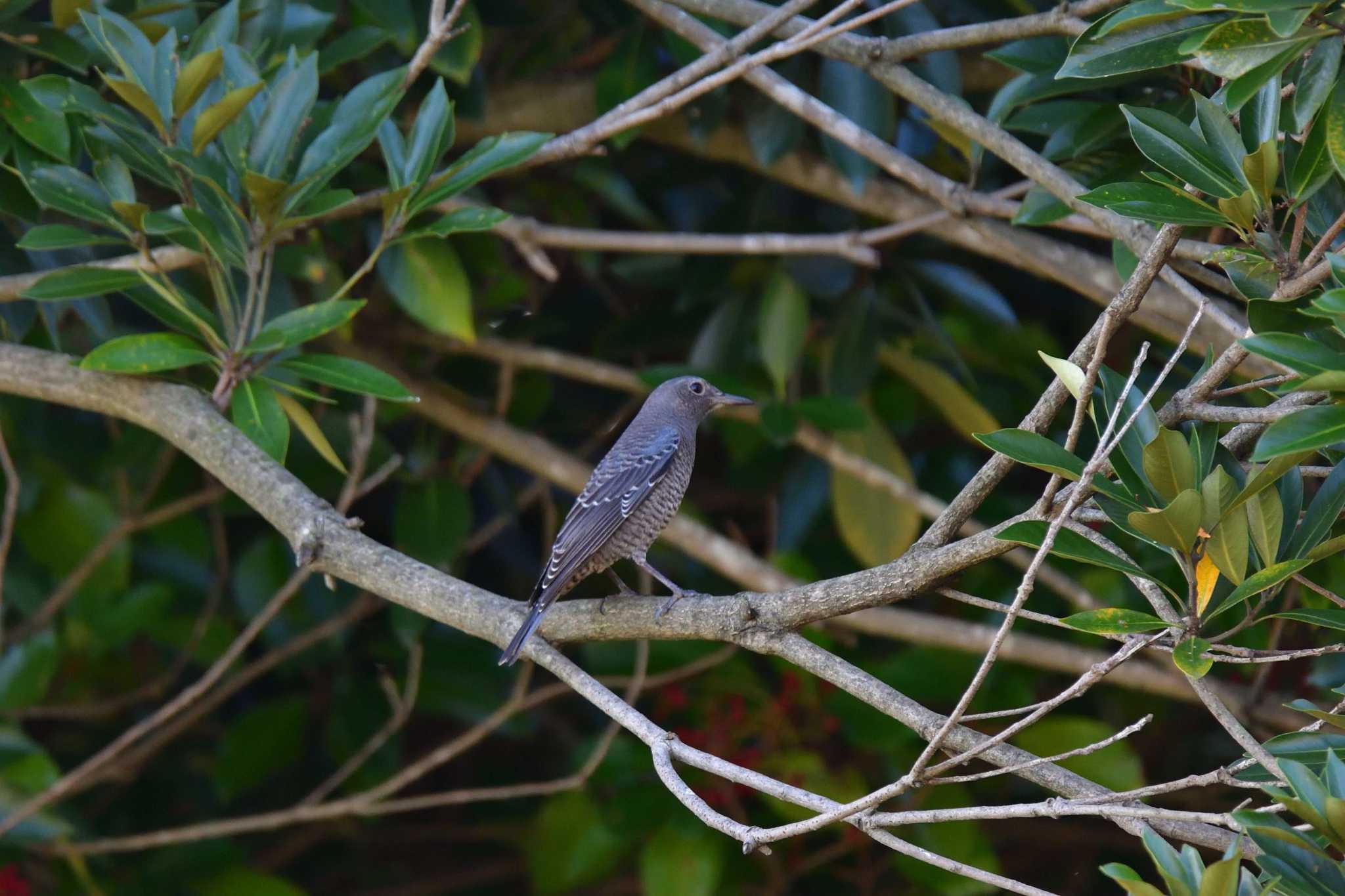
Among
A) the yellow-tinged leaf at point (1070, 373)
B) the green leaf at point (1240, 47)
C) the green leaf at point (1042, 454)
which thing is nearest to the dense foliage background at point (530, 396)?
the green leaf at point (1240, 47)

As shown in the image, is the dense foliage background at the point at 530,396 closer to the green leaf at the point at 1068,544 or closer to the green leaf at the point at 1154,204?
the green leaf at the point at 1154,204

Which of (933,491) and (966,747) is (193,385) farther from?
(933,491)

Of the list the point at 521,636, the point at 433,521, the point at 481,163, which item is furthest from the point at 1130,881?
the point at 433,521

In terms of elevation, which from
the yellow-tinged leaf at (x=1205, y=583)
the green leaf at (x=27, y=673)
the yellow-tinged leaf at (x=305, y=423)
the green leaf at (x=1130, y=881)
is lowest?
the green leaf at (x=27, y=673)

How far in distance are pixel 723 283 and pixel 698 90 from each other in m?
1.69

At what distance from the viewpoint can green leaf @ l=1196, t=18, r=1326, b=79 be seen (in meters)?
2.05

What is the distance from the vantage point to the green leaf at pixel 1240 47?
2.05 meters

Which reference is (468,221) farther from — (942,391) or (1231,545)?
(942,391)

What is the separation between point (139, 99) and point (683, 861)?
2.83m

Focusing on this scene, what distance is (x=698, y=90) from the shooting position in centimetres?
316

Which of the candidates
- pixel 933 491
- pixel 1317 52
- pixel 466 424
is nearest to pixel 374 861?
pixel 466 424

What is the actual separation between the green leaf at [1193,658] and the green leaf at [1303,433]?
1.03ft

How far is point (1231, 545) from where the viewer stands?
2016 millimetres

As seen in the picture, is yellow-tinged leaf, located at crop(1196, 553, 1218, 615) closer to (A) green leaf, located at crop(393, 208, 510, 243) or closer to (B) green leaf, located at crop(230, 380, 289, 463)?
(A) green leaf, located at crop(393, 208, 510, 243)
